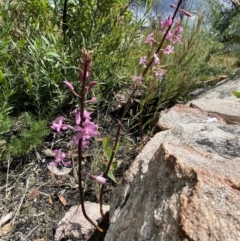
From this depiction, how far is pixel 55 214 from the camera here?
2.05 m

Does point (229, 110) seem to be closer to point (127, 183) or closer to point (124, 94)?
point (124, 94)

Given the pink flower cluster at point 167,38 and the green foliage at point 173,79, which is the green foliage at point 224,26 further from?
the pink flower cluster at point 167,38

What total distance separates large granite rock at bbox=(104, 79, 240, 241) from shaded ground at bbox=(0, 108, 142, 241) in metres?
0.43

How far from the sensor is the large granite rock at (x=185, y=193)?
41.3 inches

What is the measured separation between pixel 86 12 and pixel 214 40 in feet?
7.35

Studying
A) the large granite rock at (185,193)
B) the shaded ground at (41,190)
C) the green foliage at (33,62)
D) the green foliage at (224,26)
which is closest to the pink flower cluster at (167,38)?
the large granite rock at (185,193)

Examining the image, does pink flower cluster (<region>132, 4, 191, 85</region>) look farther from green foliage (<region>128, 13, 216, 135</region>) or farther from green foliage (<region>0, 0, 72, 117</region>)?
green foliage (<region>0, 0, 72, 117</region>)

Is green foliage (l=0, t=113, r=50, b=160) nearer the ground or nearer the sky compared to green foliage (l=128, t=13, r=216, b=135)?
nearer the ground

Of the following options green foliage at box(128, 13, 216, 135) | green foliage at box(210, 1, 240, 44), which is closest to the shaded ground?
green foliage at box(128, 13, 216, 135)

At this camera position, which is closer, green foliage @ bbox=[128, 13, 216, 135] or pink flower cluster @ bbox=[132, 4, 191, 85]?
pink flower cluster @ bbox=[132, 4, 191, 85]

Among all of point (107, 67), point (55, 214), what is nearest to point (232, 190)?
point (55, 214)

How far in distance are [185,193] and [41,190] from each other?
4.12ft

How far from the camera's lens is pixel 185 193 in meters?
1.14

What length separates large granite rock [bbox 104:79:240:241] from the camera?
105cm
